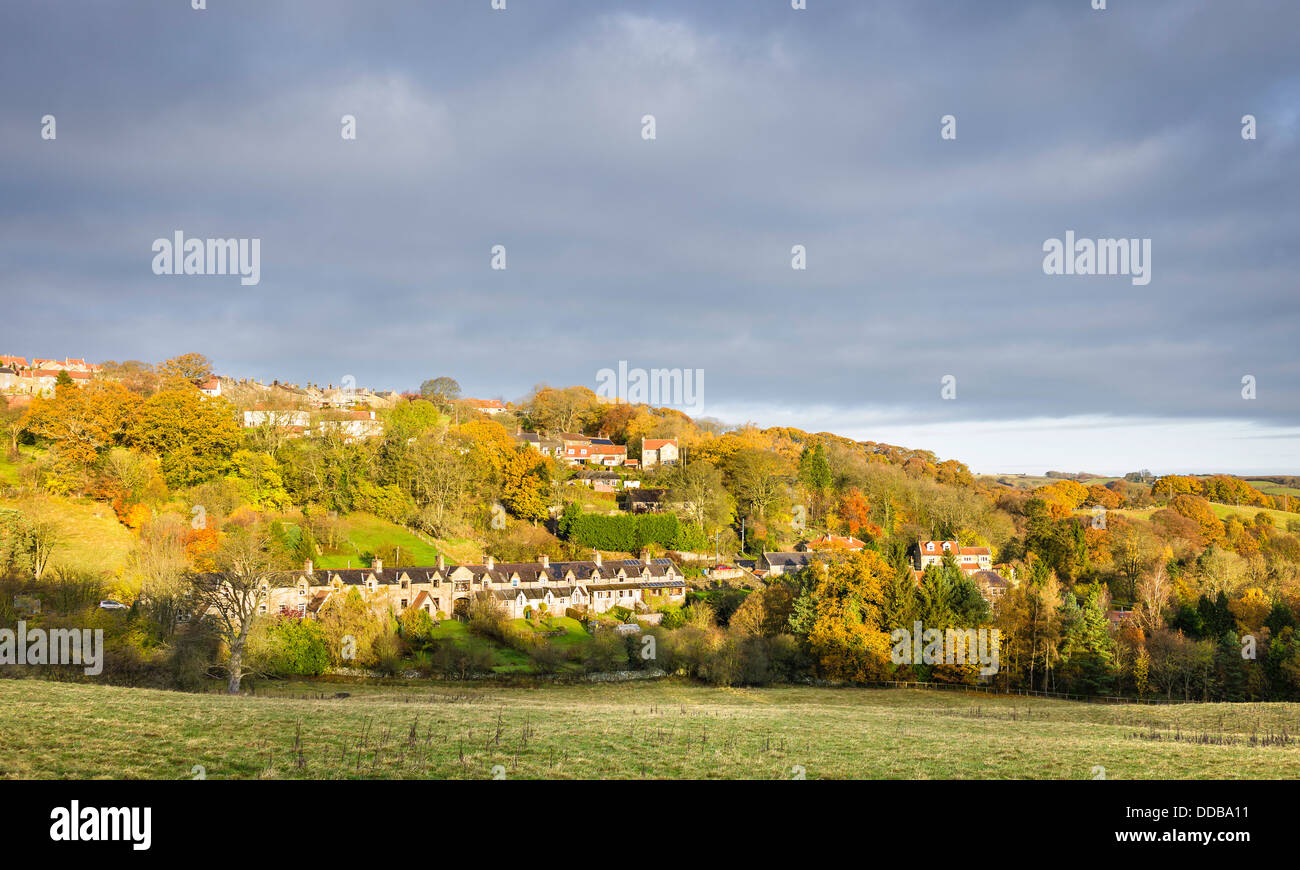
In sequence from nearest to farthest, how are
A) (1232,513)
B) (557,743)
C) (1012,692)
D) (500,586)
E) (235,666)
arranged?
1. (557,743)
2. (235,666)
3. (1012,692)
4. (500,586)
5. (1232,513)

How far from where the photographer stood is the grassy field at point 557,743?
11211 millimetres

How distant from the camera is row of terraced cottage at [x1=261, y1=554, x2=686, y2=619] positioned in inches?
2062

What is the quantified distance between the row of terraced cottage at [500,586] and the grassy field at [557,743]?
1314 inches

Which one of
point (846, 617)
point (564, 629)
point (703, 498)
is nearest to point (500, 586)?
point (564, 629)

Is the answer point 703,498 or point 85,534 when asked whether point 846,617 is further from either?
point 85,534

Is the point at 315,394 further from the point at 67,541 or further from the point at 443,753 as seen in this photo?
the point at 443,753

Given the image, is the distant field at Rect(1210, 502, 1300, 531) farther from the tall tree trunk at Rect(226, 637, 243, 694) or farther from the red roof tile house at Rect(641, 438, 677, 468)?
the tall tree trunk at Rect(226, 637, 243, 694)

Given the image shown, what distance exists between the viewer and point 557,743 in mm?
14414

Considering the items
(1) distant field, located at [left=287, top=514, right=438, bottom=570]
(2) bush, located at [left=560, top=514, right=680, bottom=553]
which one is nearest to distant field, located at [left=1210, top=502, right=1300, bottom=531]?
(2) bush, located at [left=560, top=514, right=680, bottom=553]

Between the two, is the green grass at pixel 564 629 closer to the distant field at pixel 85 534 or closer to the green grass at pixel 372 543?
the green grass at pixel 372 543

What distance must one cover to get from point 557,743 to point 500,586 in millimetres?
48640

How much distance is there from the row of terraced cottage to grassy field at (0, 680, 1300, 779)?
109 feet

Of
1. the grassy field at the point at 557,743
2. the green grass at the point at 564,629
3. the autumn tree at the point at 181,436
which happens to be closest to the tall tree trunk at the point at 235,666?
the grassy field at the point at 557,743

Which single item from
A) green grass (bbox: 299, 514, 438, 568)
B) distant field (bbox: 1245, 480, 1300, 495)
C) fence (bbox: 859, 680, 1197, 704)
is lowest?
fence (bbox: 859, 680, 1197, 704)
